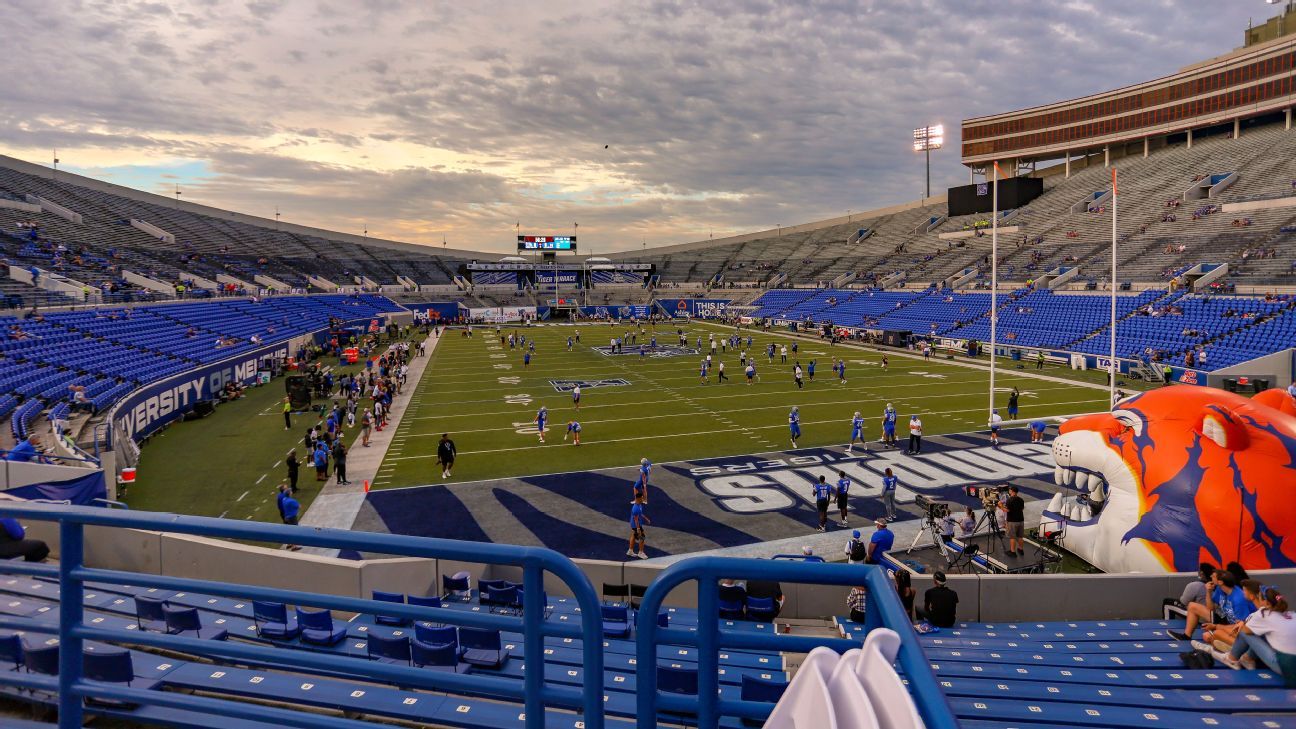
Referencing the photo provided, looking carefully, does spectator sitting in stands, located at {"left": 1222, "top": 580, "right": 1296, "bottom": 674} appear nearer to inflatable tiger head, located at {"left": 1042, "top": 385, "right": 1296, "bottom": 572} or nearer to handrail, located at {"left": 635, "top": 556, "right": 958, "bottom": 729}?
inflatable tiger head, located at {"left": 1042, "top": 385, "right": 1296, "bottom": 572}


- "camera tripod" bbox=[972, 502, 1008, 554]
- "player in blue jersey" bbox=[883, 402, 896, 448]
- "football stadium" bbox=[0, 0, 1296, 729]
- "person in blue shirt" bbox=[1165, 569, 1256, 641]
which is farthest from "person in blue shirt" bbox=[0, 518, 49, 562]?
"player in blue jersey" bbox=[883, 402, 896, 448]

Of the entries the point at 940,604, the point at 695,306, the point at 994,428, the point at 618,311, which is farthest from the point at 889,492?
the point at 695,306

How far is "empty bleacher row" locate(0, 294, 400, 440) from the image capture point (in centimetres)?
2144

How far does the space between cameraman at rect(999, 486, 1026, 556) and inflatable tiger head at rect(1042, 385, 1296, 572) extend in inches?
40.3

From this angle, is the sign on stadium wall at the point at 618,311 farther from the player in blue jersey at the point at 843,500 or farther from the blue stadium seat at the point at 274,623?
the blue stadium seat at the point at 274,623

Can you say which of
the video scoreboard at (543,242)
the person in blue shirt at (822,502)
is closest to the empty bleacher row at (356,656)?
the person in blue shirt at (822,502)

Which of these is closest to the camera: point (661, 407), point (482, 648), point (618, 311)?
point (482, 648)

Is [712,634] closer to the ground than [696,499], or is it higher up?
higher up

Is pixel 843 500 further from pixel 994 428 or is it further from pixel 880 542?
pixel 994 428

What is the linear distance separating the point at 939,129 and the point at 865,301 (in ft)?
84.2

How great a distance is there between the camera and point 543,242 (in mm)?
101875

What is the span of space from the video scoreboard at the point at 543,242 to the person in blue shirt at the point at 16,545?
3790 inches

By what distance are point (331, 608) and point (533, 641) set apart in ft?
2.16

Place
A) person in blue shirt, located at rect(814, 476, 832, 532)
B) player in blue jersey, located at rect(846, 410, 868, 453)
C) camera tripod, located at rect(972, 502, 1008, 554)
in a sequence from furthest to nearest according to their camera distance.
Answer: player in blue jersey, located at rect(846, 410, 868, 453) → person in blue shirt, located at rect(814, 476, 832, 532) → camera tripod, located at rect(972, 502, 1008, 554)
